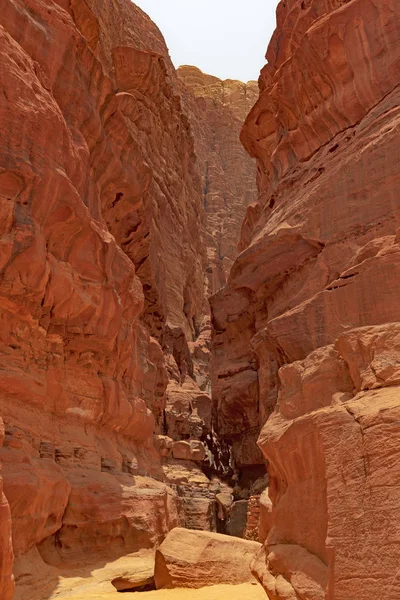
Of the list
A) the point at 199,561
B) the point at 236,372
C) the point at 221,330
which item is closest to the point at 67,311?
the point at 199,561

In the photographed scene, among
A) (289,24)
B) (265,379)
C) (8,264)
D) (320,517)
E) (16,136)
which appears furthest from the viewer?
(289,24)

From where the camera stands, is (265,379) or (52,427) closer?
(52,427)

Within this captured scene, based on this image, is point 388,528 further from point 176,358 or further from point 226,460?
point 176,358

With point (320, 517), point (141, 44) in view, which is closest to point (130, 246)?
point (320, 517)

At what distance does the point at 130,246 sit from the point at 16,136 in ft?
37.4

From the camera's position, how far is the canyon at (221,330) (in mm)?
6695

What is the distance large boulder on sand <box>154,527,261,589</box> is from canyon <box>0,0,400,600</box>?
1.4 inches

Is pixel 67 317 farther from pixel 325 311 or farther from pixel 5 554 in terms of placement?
pixel 5 554

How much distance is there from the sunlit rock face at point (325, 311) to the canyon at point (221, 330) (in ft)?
0.12

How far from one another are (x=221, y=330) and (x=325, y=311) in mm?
12999

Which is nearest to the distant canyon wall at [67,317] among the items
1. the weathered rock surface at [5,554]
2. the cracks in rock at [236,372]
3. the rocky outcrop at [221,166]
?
the weathered rock surface at [5,554]

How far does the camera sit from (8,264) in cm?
1093

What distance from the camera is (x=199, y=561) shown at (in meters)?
9.94

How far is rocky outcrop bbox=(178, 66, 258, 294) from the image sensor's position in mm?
60469
